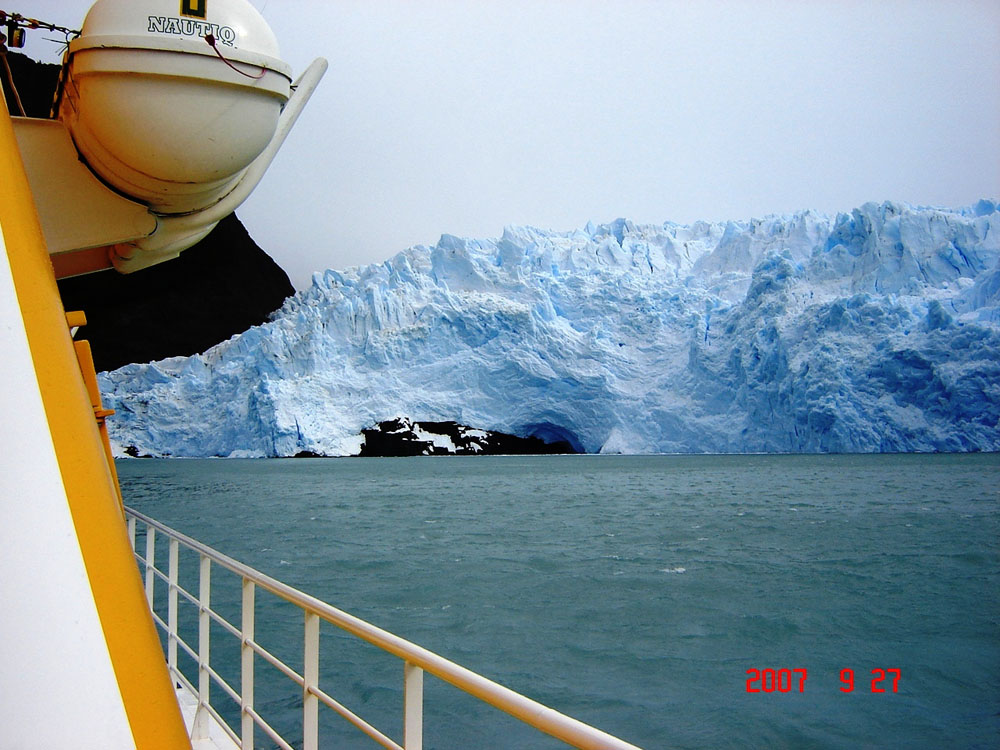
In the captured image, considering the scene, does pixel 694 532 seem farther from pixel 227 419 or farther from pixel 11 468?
pixel 227 419

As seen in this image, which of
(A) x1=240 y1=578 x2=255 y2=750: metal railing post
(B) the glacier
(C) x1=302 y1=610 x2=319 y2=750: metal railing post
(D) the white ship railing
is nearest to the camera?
(D) the white ship railing

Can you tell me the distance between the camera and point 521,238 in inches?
1166

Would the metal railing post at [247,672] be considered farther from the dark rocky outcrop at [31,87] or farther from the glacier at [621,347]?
the glacier at [621,347]

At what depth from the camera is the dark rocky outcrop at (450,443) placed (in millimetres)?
32750

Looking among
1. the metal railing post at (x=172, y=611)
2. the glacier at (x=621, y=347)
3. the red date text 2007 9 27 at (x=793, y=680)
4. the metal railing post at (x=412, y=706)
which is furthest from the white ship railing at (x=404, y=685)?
the glacier at (x=621, y=347)

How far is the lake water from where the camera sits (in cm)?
462

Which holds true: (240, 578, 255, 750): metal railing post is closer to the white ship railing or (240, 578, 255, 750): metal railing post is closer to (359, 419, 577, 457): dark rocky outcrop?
the white ship railing

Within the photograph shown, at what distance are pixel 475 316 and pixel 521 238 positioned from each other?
4.14 m

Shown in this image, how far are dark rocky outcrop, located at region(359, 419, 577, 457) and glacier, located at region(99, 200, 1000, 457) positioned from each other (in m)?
2.83

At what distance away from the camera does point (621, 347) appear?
92.0 ft

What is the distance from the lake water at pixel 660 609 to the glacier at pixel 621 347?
573 centimetres

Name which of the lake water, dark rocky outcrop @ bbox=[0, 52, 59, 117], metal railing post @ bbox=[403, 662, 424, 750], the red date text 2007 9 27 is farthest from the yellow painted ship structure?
the red date text 2007 9 27

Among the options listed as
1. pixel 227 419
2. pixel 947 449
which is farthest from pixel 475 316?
pixel 947 449

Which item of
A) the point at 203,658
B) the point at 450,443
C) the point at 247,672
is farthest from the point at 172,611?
the point at 450,443
